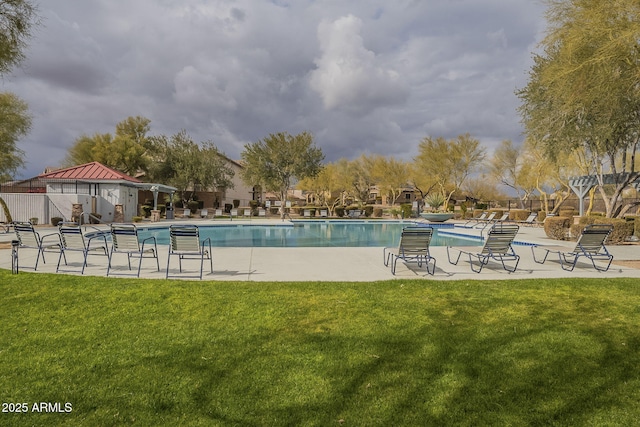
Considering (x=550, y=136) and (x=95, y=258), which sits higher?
(x=550, y=136)

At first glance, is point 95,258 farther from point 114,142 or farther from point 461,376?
point 114,142

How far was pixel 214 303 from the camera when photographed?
4945 millimetres

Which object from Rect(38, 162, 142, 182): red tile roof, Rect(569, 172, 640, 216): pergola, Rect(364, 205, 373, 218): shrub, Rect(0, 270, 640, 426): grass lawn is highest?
Rect(38, 162, 142, 182): red tile roof

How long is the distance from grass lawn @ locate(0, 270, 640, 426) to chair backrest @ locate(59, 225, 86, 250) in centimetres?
196

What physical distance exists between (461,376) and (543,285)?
13.0ft

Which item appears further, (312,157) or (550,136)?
(312,157)

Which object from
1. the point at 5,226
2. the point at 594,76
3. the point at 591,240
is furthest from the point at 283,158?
the point at 591,240

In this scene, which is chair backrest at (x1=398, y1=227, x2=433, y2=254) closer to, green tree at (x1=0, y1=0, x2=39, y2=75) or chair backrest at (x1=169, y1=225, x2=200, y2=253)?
chair backrest at (x1=169, y1=225, x2=200, y2=253)

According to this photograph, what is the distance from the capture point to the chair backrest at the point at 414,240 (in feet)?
23.7

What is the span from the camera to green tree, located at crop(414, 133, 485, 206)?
127ft

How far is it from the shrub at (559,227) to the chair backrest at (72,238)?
16.1 m

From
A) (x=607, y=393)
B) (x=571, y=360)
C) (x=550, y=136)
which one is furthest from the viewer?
(x=550, y=136)

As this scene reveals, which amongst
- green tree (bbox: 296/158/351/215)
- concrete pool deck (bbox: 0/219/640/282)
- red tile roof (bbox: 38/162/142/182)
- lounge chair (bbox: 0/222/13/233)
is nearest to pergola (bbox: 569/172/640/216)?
concrete pool deck (bbox: 0/219/640/282)

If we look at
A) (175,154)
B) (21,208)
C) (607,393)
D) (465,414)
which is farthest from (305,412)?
(175,154)
